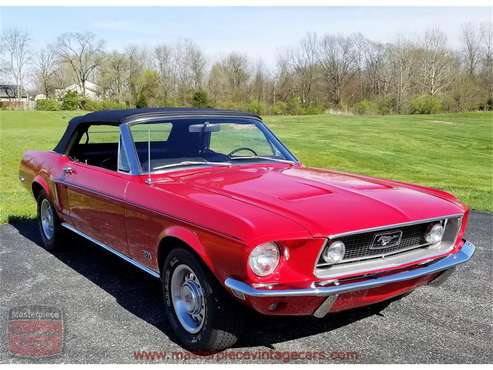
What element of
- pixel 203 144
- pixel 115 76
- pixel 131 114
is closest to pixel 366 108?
pixel 115 76

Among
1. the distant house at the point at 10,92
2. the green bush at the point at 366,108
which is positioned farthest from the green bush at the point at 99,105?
the distant house at the point at 10,92

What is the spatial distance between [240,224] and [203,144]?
6.20 ft

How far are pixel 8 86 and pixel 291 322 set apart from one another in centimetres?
8395

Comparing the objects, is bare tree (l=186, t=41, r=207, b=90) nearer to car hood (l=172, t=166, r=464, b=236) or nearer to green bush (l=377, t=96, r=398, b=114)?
green bush (l=377, t=96, r=398, b=114)

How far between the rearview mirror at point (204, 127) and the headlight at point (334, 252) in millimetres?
2134

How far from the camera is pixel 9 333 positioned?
142 inches

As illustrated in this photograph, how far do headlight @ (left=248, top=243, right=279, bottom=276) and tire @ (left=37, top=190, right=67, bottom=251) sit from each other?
3.34 metres

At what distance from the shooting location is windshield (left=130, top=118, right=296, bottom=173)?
14.1ft

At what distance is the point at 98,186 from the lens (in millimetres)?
4438

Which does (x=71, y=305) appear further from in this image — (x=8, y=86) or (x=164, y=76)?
(x=8, y=86)

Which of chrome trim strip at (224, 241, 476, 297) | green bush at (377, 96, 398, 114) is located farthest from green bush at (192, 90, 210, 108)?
chrome trim strip at (224, 241, 476, 297)

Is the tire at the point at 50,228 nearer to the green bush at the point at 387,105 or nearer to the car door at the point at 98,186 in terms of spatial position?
the car door at the point at 98,186

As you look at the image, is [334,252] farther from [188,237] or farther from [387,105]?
[387,105]
